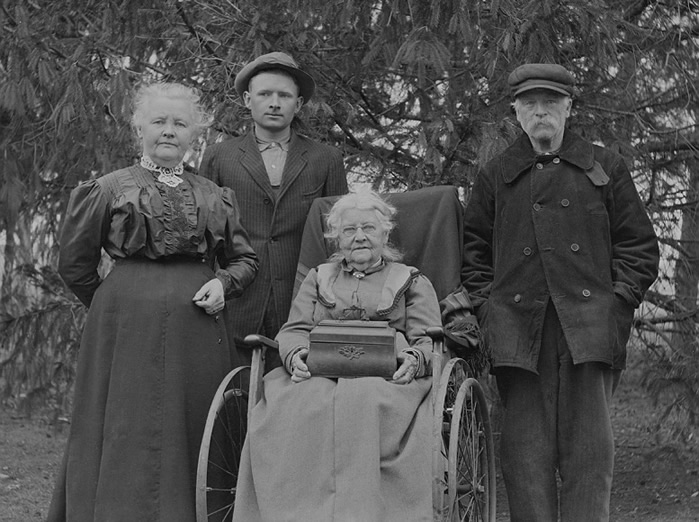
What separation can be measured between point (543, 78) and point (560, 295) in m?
0.85

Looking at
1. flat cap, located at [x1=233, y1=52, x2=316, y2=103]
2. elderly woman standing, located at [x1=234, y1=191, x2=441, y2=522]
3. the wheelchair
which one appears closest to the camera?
elderly woman standing, located at [x1=234, y1=191, x2=441, y2=522]

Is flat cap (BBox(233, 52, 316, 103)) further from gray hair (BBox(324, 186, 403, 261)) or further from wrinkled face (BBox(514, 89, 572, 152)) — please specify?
wrinkled face (BBox(514, 89, 572, 152))

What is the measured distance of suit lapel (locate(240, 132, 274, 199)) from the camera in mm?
4828

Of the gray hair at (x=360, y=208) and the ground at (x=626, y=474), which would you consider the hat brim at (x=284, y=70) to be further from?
the ground at (x=626, y=474)

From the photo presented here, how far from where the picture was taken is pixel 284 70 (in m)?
4.86

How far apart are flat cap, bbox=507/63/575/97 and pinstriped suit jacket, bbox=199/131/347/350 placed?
3.18 ft

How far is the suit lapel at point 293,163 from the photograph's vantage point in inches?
192

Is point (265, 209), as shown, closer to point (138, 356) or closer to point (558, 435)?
point (138, 356)

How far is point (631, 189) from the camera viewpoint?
14.9ft

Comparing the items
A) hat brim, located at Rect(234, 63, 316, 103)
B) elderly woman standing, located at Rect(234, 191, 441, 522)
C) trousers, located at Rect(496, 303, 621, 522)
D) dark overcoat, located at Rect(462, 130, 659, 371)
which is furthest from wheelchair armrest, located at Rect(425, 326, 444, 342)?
hat brim, located at Rect(234, 63, 316, 103)

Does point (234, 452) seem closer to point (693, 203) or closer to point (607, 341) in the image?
point (607, 341)

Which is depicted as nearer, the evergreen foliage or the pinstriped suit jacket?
the pinstriped suit jacket

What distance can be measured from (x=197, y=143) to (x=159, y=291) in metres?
1.54

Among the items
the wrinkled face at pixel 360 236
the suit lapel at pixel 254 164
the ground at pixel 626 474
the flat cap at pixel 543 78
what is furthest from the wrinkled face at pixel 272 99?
the ground at pixel 626 474
